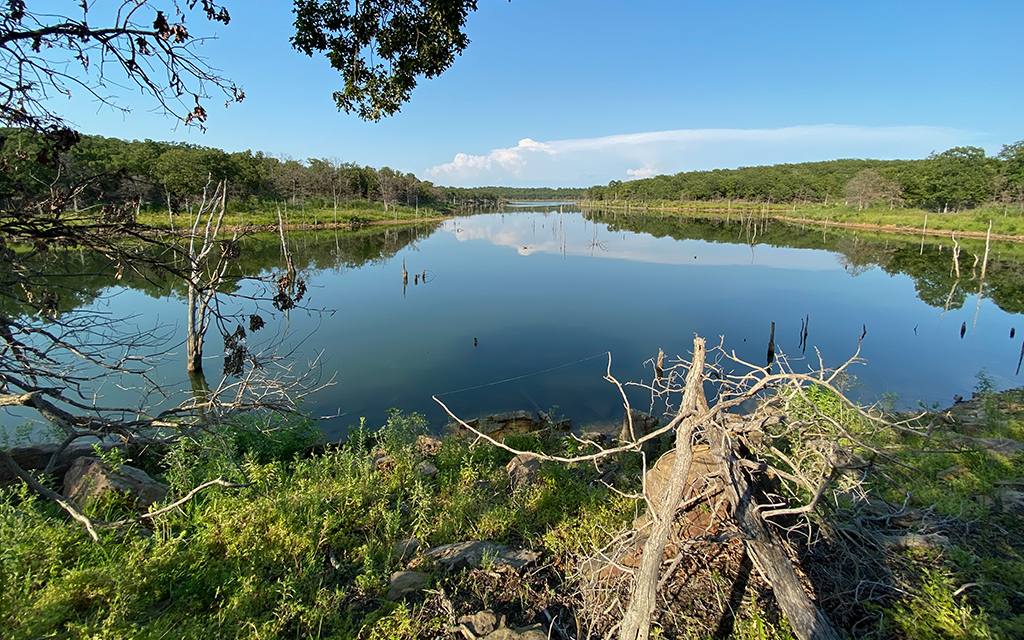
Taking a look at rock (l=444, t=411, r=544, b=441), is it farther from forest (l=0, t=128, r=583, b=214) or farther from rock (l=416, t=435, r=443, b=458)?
forest (l=0, t=128, r=583, b=214)

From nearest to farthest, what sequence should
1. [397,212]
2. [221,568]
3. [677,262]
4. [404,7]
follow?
[221,568] < [404,7] < [677,262] < [397,212]

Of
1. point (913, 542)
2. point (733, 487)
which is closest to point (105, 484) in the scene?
point (733, 487)

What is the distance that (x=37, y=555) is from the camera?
303 cm

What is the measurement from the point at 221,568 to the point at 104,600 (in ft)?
2.04

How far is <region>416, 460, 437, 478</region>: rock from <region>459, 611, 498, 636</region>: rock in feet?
7.15

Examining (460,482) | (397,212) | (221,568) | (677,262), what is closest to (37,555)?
(221,568)

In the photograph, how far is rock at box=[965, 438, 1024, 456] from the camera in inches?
214

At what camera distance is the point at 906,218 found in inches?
1650

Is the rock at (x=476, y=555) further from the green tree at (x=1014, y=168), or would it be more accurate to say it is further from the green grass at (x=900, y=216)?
the green tree at (x=1014, y=168)

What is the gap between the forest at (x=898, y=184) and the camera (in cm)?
4584

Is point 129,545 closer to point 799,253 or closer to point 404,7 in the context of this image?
point 404,7

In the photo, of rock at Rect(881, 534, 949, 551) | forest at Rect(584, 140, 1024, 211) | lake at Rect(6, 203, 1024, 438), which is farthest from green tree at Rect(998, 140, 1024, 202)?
rock at Rect(881, 534, 949, 551)

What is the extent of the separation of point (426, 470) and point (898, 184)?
67170 mm

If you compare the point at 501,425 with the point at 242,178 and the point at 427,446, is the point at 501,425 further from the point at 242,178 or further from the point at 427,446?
the point at 242,178
